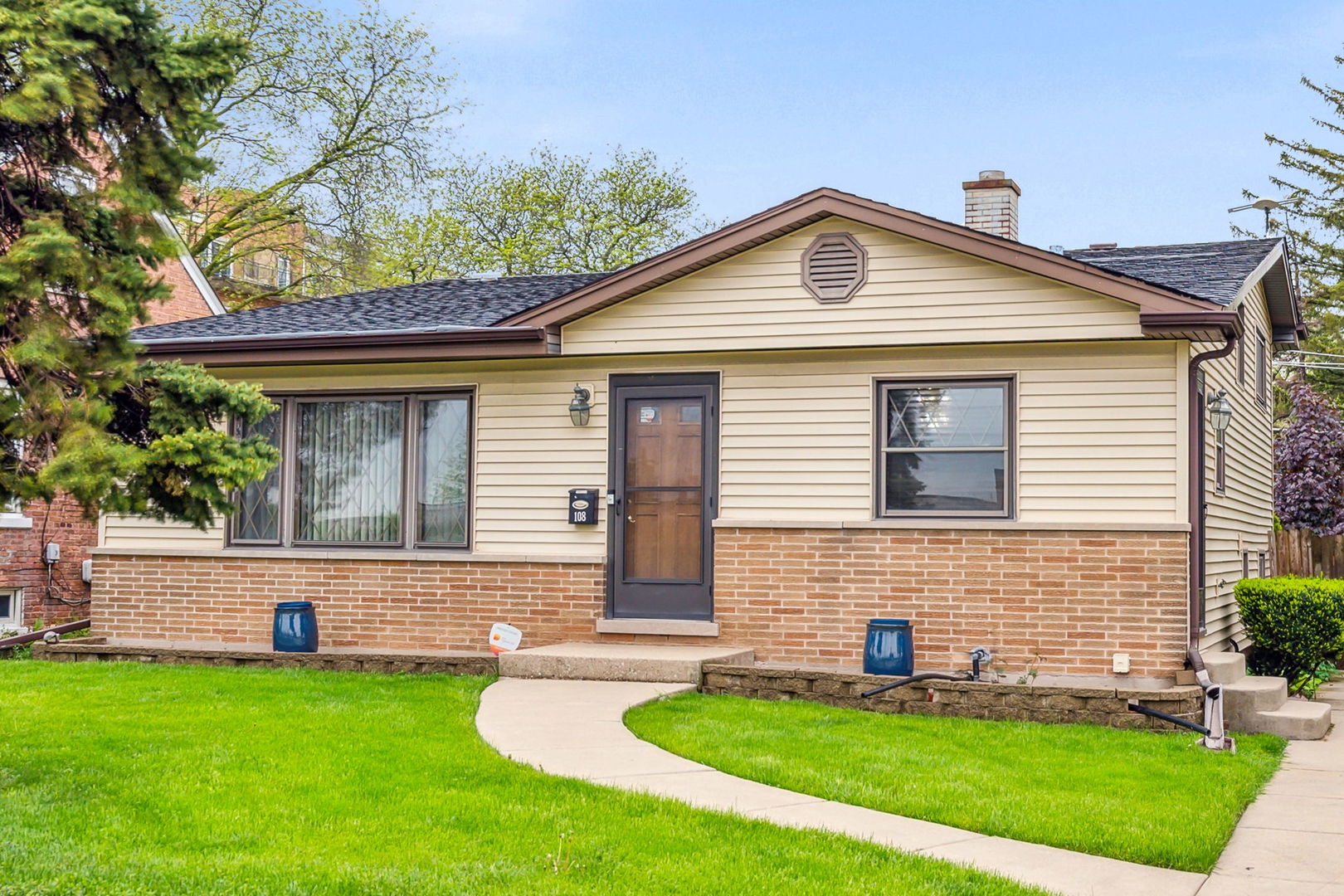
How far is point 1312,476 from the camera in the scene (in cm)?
2112

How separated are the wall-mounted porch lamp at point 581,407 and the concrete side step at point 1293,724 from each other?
18.5ft

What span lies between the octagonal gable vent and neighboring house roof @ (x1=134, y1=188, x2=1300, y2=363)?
24 cm

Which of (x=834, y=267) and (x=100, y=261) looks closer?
(x=100, y=261)

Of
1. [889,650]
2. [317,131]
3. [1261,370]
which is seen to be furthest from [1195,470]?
[317,131]

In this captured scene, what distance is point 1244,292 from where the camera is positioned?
10812 millimetres

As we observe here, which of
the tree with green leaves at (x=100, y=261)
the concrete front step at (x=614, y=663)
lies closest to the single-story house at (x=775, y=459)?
the concrete front step at (x=614, y=663)

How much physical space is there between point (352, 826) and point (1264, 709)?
6.87m

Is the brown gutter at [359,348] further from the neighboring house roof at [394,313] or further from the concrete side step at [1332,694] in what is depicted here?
the concrete side step at [1332,694]

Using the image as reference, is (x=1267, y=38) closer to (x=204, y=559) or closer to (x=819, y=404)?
(x=819, y=404)

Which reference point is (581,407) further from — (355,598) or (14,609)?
(14,609)

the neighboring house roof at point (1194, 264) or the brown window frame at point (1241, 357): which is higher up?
the neighboring house roof at point (1194, 264)

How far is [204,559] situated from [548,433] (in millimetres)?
3513

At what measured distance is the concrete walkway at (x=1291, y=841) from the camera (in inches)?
212

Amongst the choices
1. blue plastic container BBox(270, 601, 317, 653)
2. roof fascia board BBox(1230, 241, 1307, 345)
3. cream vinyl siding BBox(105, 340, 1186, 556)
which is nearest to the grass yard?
cream vinyl siding BBox(105, 340, 1186, 556)
